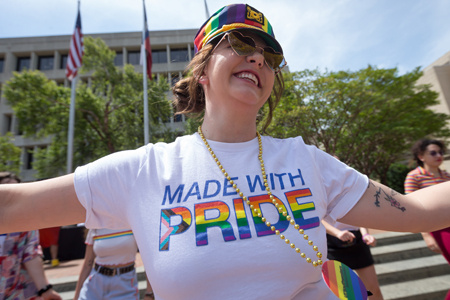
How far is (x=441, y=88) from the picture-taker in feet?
74.6

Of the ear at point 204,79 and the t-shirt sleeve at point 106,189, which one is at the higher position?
the ear at point 204,79

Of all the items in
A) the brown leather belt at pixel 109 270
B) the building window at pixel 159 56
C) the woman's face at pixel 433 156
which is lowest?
the brown leather belt at pixel 109 270

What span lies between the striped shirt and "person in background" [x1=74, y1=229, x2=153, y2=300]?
3.54 metres

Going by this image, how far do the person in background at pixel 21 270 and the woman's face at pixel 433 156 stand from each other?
4.78 meters

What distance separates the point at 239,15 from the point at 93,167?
0.97 meters

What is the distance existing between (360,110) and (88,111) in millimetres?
16404

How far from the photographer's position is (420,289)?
447 cm

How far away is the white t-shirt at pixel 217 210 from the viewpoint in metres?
0.89

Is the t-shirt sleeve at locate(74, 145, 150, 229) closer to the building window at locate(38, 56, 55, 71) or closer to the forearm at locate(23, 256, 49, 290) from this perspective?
the forearm at locate(23, 256, 49, 290)

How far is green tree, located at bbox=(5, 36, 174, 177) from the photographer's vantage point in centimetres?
1573

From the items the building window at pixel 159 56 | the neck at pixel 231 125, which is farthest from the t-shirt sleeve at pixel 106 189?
the building window at pixel 159 56

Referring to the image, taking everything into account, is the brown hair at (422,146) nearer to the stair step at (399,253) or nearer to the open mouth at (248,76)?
the stair step at (399,253)

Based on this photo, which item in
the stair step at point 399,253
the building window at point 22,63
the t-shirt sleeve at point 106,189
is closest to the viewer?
the t-shirt sleeve at point 106,189

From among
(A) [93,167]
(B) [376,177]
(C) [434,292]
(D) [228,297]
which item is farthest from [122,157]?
(B) [376,177]
